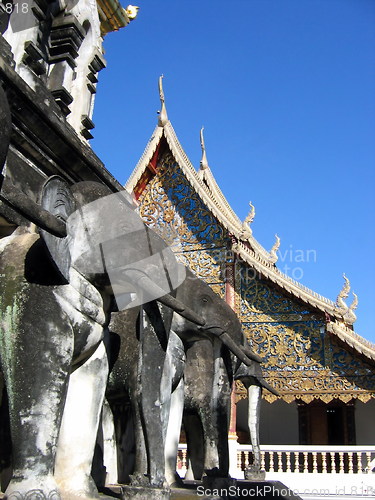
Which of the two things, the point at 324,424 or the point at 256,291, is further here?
the point at 324,424

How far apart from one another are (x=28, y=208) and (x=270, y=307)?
28.2 ft

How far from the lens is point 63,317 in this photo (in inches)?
76.2

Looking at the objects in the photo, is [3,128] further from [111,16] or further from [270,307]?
[270,307]

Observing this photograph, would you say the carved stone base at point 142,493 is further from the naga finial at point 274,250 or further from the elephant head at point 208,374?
the naga finial at point 274,250

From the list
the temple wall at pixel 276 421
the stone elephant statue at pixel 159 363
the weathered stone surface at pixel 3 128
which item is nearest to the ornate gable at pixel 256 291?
the temple wall at pixel 276 421

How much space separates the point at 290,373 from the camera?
31.1ft

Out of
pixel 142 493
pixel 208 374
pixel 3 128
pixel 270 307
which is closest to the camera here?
pixel 3 128

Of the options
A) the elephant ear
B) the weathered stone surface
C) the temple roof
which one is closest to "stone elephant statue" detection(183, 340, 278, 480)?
the elephant ear

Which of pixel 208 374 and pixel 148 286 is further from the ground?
pixel 148 286

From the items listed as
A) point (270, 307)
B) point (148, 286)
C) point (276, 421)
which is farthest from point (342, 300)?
point (148, 286)

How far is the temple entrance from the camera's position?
11.6m

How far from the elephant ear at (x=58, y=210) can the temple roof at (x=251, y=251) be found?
774cm

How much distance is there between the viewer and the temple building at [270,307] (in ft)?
30.5

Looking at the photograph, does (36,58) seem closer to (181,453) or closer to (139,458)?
(139,458)
